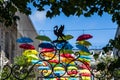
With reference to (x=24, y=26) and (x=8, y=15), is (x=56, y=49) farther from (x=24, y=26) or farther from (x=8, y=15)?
(x=24, y=26)

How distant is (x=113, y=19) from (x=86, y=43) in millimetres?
872

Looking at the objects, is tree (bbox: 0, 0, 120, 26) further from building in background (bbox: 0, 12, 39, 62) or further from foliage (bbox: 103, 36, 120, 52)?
building in background (bbox: 0, 12, 39, 62)

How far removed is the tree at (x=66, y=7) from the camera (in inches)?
247

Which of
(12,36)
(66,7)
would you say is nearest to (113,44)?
(66,7)

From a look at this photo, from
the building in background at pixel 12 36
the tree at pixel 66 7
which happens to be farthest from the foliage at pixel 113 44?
the building in background at pixel 12 36

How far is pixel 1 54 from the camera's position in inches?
1147

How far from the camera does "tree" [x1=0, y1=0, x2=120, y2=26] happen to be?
20.6ft

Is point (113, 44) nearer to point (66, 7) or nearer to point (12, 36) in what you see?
point (66, 7)

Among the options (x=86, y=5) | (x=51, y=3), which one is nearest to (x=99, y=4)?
(x=86, y=5)

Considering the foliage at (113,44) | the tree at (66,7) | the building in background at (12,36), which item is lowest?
the foliage at (113,44)

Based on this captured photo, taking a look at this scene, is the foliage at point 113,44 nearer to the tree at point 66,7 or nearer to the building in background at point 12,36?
the tree at point 66,7

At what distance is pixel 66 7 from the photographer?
21.3 ft

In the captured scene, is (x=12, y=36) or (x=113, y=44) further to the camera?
(x=12, y=36)

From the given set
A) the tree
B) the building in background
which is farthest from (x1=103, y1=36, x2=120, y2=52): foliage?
the building in background
